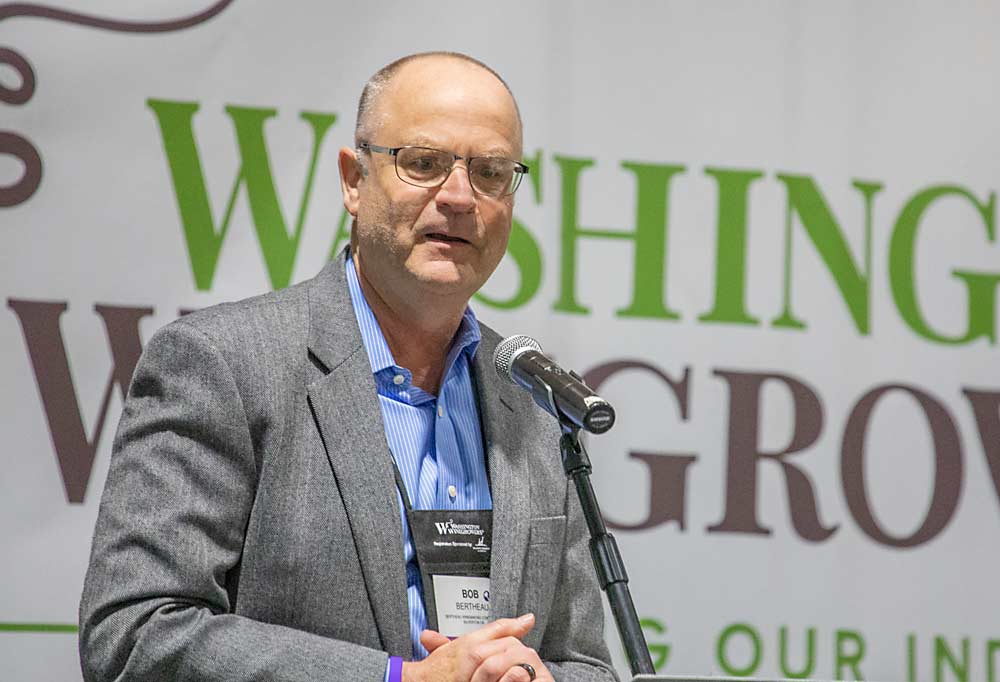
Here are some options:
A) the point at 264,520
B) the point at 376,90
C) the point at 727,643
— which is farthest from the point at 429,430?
the point at 727,643

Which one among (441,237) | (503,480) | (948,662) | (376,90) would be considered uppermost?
(376,90)

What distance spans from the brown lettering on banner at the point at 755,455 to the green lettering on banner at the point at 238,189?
112cm

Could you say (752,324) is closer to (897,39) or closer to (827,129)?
(827,129)

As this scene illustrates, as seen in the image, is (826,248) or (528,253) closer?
(528,253)

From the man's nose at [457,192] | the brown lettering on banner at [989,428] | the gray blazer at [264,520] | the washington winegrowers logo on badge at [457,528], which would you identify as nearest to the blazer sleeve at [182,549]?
the gray blazer at [264,520]

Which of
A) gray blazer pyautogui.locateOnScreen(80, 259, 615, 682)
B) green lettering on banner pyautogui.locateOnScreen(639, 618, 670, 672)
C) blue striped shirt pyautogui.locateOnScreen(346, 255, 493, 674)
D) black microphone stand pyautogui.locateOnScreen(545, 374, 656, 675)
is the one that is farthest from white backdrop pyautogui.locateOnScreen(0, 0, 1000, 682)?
black microphone stand pyautogui.locateOnScreen(545, 374, 656, 675)

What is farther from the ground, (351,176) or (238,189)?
(351,176)

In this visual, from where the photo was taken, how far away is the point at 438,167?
6.82 feet

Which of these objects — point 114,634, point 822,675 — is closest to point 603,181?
point 822,675

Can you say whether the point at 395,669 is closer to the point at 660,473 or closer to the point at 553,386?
the point at 553,386

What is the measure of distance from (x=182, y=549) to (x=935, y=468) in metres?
2.18

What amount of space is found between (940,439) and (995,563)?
1.13 ft

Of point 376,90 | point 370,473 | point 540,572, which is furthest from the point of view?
point 376,90

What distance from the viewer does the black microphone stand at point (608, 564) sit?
1.58 metres
